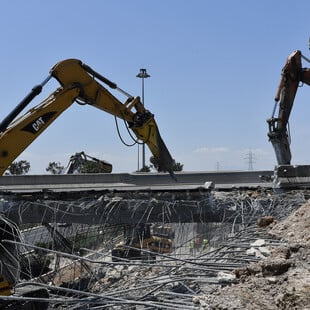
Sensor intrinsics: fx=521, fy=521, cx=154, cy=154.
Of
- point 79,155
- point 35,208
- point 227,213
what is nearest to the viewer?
point 227,213

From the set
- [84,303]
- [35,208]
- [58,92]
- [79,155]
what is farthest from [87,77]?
[84,303]

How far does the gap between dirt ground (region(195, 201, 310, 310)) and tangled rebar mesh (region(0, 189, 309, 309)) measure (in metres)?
0.21

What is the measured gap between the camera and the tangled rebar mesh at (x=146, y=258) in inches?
174

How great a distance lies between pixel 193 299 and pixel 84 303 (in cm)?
112

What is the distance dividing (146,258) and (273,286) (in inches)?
196

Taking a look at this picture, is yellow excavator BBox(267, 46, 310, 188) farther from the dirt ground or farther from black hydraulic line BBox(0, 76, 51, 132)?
the dirt ground


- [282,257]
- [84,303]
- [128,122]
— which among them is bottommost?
[84,303]

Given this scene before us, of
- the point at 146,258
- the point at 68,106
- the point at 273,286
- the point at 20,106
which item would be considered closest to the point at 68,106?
the point at 68,106

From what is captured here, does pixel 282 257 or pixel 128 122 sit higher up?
pixel 128 122

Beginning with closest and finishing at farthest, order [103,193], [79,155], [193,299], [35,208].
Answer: [193,299] → [35,208] → [103,193] → [79,155]

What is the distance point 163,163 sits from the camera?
1518cm

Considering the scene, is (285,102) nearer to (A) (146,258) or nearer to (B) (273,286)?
(A) (146,258)

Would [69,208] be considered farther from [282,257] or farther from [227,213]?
[282,257]

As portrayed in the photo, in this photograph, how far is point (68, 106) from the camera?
12953mm
